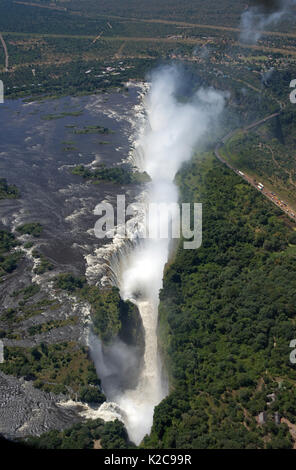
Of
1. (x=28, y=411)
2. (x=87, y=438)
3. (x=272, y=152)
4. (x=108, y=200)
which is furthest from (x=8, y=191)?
(x=272, y=152)

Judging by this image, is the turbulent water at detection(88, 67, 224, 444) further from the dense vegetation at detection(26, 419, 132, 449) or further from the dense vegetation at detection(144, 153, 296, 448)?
the dense vegetation at detection(26, 419, 132, 449)

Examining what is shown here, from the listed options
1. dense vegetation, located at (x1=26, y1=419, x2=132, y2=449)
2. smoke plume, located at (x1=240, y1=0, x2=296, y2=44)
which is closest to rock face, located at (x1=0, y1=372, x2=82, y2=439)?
dense vegetation, located at (x1=26, y1=419, x2=132, y2=449)

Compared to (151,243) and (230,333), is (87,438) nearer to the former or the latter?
(230,333)

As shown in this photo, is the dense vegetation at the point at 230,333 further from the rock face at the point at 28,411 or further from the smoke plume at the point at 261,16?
the smoke plume at the point at 261,16

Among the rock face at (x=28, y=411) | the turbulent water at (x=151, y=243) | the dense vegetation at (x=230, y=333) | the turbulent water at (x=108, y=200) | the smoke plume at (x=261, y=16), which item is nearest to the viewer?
the dense vegetation at (x=230, y=333)

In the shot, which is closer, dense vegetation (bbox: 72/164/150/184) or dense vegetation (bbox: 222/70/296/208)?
dense vegetation (bbox: 72/164/150/184)

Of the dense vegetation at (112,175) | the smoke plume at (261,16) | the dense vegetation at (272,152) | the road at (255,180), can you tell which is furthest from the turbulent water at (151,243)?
the smoke plume at (261,16)
